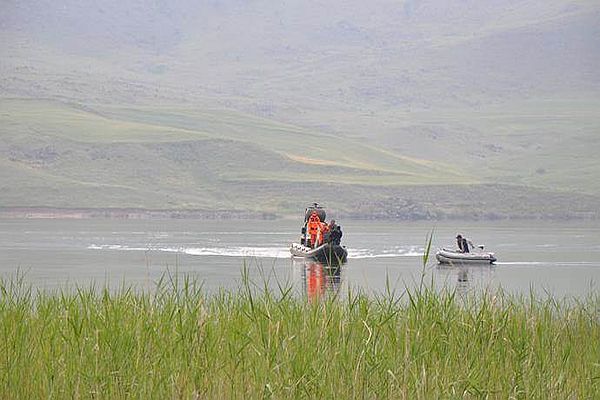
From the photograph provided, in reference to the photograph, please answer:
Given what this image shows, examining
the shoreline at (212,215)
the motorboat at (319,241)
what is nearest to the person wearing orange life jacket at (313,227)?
the motorboat at (319,241)

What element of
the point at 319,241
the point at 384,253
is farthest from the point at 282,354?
the point at 384,253

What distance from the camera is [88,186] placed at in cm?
14925

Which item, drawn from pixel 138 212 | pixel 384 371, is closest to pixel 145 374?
pixel 384 371

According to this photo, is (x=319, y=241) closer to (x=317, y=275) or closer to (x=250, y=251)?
(x=250, y=251)

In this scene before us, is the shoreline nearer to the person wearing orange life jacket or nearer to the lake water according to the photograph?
the lake water

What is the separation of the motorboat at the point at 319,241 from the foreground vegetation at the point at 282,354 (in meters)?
38.6

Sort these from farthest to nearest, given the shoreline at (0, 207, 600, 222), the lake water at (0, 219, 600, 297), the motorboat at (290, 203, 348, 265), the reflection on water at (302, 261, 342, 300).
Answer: the shoreline at (0, 207, 600, 222) → the motorboat at (290, 203, 348, 265) → the lake water at (0, 219, 600, 297) → the reflection on water at (302, 261, 342, 300)

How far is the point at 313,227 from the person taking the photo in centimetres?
5650

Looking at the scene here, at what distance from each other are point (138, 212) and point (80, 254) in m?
86.4

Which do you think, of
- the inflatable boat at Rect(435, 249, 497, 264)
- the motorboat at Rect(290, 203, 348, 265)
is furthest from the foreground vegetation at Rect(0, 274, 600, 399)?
the inflatable boat at Rect(435, 249, 497, 264)

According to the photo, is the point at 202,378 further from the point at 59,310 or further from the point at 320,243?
the point at 320,243

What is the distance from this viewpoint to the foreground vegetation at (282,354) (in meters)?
9.64

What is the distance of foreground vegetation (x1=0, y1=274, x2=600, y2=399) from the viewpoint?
380 inches

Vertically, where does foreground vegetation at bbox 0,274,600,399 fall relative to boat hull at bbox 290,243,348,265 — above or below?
below
